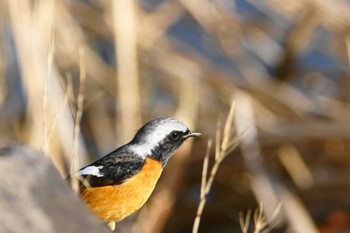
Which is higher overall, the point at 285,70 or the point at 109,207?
the point at 109,207

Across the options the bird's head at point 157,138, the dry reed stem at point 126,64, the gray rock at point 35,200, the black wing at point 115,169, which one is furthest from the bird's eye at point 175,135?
the dry reed stem at point 126,64

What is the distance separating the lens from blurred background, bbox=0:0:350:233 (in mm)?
6520

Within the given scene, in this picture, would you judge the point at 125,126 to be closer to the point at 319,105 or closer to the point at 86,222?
the point at 319,105

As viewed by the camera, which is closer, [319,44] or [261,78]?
[261,78]

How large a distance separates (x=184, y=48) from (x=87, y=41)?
657 mm

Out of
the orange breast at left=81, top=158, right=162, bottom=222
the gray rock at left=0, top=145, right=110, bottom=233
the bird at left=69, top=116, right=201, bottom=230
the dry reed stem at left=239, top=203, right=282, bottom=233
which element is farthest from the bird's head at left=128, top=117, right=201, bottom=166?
the gray rock at left=0, top=145, right=110, bottom=233

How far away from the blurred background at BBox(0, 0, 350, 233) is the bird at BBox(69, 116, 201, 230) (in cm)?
237

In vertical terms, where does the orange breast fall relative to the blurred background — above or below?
above

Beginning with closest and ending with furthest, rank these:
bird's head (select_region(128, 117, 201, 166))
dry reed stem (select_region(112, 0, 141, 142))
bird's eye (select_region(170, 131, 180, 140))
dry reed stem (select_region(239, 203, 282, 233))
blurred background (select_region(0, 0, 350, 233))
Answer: dry reed stem (select_region(239, 203, 282, 233)) → bird's head (select_region(128, 117, 201, 166)) → bird's eye (select_region(170, 131, 180, 140)) → dry reed stem (select_region(112, 0, 141, 142)) → blurred background (select_region(0, 0, 350, 233))

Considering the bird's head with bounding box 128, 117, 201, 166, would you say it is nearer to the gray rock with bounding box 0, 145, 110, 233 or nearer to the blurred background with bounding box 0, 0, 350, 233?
the gray rock with bounding box 0, 145, 110, 233

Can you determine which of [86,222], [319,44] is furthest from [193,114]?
[86,222]

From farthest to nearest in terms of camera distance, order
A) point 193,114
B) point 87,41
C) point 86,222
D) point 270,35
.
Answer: point 270,35
point 87,41
point 193,114
point 86,222

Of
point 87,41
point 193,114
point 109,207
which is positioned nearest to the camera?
point 109,207

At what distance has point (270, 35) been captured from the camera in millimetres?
7500
